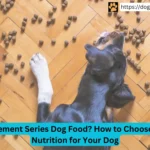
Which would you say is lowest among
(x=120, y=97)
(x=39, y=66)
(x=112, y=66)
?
(x=120, y=97)

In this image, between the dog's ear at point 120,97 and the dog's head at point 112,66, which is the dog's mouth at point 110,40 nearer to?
the dog's head at point 112,66

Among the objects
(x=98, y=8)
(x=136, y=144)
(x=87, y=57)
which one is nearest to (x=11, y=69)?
(x=87, y=57)

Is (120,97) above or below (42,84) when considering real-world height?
below

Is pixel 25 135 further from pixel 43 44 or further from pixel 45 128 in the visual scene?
pixel 43 44

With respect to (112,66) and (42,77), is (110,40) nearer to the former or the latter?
(112,66)

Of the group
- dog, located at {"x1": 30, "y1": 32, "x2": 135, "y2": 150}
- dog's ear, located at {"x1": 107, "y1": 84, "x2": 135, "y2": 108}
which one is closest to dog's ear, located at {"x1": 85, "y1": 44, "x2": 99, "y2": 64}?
dog, located at {"x1": 30, "y1": 32, "x2": 135, "y2": 150}

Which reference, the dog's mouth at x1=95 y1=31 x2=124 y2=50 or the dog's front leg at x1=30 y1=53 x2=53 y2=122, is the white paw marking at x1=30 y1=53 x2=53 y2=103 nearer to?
the dog's front leg at x1=30 y1=53 x2=53 y2=122

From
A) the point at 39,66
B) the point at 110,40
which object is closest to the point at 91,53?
the point at 110,40
